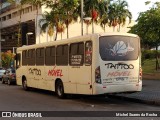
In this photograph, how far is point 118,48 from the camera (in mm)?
17547

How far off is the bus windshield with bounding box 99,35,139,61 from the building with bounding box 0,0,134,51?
131 feet

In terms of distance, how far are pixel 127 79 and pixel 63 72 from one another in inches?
140

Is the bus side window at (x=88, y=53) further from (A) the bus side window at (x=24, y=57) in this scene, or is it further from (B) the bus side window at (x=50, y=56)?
(A) the bus side window at (x=24, y=57)

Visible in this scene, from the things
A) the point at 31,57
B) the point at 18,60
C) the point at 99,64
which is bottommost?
the point at 99,64

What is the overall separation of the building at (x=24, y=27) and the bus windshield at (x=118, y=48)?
39.8 m

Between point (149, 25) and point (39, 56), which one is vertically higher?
point (149, 25)

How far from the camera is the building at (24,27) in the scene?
206ft

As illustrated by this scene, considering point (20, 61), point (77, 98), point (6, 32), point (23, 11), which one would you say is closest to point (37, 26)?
point (23, 11)

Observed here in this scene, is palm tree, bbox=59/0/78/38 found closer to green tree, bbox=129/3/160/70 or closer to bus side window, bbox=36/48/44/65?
green tree, bbox=129/3/160/70

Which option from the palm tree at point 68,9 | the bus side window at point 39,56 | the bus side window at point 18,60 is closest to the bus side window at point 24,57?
the bus side window at point 18,60

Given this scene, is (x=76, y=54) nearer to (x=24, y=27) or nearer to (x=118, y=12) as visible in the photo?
(x=118, y=12)

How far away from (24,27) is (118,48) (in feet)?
171

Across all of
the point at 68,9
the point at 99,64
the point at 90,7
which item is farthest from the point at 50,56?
the point at 90,7

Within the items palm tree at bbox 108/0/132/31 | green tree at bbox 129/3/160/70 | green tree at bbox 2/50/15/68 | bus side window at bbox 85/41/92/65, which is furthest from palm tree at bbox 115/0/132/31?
bus side window at bbox 85/41/92/65
